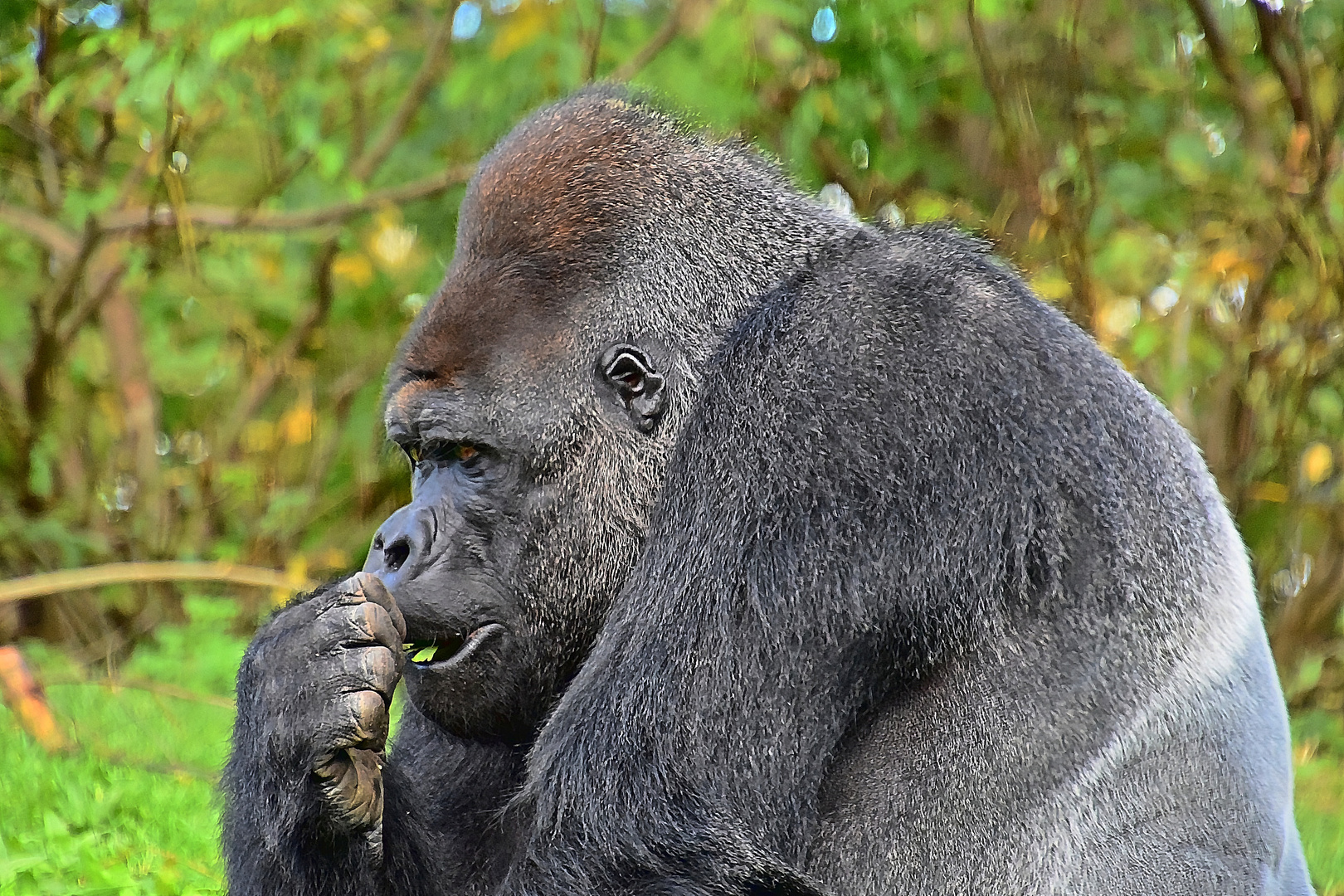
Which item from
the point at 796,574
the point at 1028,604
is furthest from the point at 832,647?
the point at 1028,604

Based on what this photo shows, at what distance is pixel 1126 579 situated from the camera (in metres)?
2.41

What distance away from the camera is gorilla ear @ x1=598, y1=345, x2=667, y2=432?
9.18 feet

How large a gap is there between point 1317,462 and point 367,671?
5.30 meters

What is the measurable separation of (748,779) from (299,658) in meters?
0.77

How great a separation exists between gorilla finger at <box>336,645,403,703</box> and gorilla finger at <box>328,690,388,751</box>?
0.01 metres

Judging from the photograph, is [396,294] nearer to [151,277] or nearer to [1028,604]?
[151,277]

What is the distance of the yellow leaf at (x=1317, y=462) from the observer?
6.51 meters

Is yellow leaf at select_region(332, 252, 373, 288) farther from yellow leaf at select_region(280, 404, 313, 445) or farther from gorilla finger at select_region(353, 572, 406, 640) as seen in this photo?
gorilla finger at select_region(353, 572, 406, 640)

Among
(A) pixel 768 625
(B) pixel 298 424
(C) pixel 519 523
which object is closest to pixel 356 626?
(C) pixel 519 523

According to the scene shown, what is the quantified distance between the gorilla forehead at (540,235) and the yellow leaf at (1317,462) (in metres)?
4.41

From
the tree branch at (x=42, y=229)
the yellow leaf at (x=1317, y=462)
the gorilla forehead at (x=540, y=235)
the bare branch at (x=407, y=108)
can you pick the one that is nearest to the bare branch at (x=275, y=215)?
the bare branch at (x=407, y=108)

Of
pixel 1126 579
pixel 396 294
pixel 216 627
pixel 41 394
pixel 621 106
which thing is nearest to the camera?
pixel 1126 579

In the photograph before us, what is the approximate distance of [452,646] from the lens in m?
2.72

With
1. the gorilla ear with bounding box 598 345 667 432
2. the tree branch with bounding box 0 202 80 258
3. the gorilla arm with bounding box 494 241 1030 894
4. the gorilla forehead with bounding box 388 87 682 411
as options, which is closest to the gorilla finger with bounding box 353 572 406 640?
the gorilla arm with bounding box 494 241 1030 894
